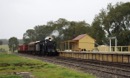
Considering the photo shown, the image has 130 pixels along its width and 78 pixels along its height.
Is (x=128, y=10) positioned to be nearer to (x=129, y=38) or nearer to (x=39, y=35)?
(x=129, y=38)

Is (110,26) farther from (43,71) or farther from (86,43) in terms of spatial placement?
(43,71)

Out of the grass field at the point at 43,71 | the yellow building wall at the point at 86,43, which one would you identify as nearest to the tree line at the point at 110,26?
the yellow building wall at the point at 86,43

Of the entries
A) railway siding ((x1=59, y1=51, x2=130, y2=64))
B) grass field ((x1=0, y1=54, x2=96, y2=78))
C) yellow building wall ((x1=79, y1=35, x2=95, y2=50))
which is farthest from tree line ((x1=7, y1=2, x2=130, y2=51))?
grass field ((x1=0, y1=54, x2=96, y2=78))

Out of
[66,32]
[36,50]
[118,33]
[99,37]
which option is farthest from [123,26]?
[66,32]

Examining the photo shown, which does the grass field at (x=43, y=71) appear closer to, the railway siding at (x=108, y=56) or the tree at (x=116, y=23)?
the railway siding at (x=108, y=56)

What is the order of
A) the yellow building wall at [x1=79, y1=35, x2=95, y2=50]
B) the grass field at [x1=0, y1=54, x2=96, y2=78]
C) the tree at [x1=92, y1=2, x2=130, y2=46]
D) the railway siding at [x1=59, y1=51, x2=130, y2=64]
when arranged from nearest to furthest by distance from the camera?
1. the grass field at [x1=0, y1=54, x2=96, y2=78]
2. the railway siding at [x1=59, y1=51, x2=130, y2=64]
3. the yellow building wall at [x1=79, y1=35, x2=95, y2=50]
4. the tree at [x1=92, y1=2, x2=130, y2=46]

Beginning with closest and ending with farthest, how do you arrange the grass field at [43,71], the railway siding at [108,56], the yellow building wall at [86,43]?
the grass field at [43,71] → the railway siding at [108,56] → the yellow building wall at [86,43]

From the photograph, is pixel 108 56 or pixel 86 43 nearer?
pixel 108 56

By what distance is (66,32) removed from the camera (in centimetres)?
10631

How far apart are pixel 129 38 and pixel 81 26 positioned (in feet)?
120

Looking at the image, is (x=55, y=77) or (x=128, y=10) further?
(x=128, y=10)

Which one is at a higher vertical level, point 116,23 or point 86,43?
point 116,23

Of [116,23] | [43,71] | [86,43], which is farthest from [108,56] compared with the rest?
[116,23]

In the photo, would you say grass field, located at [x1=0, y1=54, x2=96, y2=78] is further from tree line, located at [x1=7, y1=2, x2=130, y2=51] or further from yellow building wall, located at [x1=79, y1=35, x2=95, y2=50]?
tree line, located at [x1=7, y1=2, x2=130, y2=51]
